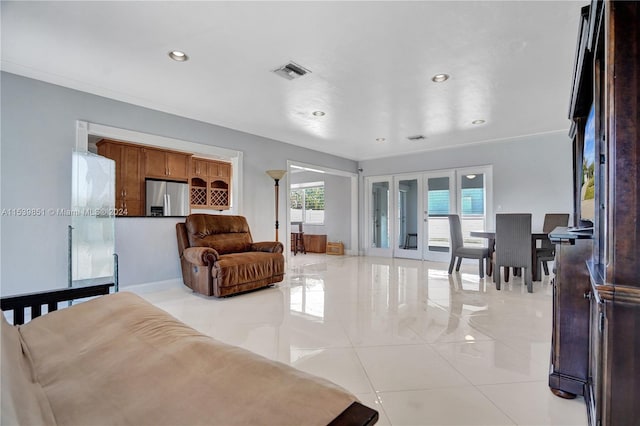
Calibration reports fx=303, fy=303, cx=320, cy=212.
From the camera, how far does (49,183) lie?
324 cm

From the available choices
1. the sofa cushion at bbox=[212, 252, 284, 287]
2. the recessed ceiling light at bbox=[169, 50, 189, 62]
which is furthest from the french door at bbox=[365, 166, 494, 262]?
the recessed ceiling light at bbox=[169, 50, 189, 62]

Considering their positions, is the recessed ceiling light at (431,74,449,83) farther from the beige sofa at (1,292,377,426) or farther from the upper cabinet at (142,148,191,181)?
the upper cabinet at (142,148,191,181)

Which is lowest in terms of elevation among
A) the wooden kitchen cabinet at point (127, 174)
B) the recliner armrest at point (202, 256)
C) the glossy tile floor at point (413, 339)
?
the glossy tile floor at point (413, 339)

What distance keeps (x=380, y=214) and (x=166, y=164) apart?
16.3 ft

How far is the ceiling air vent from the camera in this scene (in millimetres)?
2986

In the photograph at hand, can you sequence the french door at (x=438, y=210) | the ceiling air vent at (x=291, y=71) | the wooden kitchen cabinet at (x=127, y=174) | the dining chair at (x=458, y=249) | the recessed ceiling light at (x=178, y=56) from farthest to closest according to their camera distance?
the french door at (x=438, y=210), the wooden kitchen cabinet at (x=127, y=174), the dining chair at (x=458, y=249), the ceiling air vent at (x=291, y=71), the recessed ceiling light at (x=178, y=56)

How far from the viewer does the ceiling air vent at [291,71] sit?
9.80 feet

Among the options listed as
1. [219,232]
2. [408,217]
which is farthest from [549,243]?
[219,232]

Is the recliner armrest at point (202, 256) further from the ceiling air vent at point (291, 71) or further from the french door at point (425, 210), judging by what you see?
the french door at point (425, 210)

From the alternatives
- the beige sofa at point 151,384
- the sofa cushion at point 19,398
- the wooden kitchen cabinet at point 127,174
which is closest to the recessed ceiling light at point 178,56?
the beige sofa at point 151,384

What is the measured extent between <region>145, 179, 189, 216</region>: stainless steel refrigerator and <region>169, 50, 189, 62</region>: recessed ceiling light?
3.35m

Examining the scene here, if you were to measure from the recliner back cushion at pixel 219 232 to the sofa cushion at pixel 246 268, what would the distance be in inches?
14.3

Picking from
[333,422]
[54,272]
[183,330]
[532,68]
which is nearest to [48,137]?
[54,272]

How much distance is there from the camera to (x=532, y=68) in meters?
3.02
